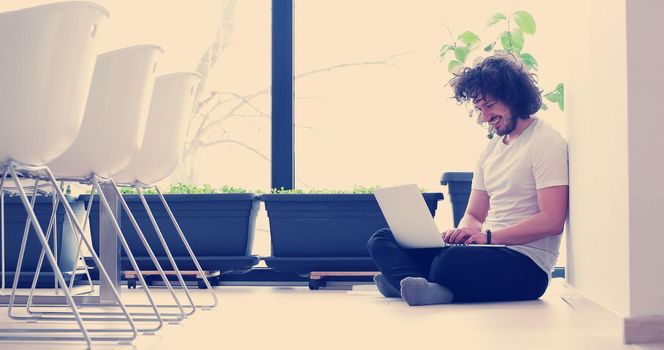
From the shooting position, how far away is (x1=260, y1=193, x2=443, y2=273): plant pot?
14.4 feet

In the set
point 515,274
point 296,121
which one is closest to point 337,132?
point 296,121

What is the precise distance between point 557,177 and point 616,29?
1.02 meters

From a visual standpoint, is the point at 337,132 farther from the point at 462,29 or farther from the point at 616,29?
the point at 616,29

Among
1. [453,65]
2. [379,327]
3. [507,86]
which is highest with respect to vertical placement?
[453,65]

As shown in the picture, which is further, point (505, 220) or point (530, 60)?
point (530, 60)

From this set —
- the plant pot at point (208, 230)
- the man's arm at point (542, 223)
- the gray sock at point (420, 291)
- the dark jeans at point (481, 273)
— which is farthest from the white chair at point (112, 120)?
the plant pot at point (208, 230)

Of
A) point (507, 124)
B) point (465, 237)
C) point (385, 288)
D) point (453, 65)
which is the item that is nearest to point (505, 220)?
point (465, 237)

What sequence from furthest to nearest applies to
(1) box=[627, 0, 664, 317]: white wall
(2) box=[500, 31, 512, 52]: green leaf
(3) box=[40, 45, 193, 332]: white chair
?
(2) box=[500, 31, 512, 52]: green leaf → (3) box=[40, 45, 193, 332]: white chair → (1) box=[627, 0, 664, 317]: white wall

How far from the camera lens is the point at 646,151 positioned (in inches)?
84.0

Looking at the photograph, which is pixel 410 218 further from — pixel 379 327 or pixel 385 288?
pixel 379 327

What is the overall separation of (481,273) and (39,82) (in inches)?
69.8

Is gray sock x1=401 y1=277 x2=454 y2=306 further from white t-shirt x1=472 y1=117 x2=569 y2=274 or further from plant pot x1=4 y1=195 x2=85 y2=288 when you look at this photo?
plant pot x1=4 y1=195 x2=85 y2=288

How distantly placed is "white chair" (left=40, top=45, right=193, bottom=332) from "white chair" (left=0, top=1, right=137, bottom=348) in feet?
1.44

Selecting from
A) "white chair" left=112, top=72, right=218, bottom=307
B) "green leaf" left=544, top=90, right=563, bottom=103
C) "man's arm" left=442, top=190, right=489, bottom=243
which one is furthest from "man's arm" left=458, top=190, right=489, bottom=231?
"white chair" left=112, top=72, right=218, bottom=307
